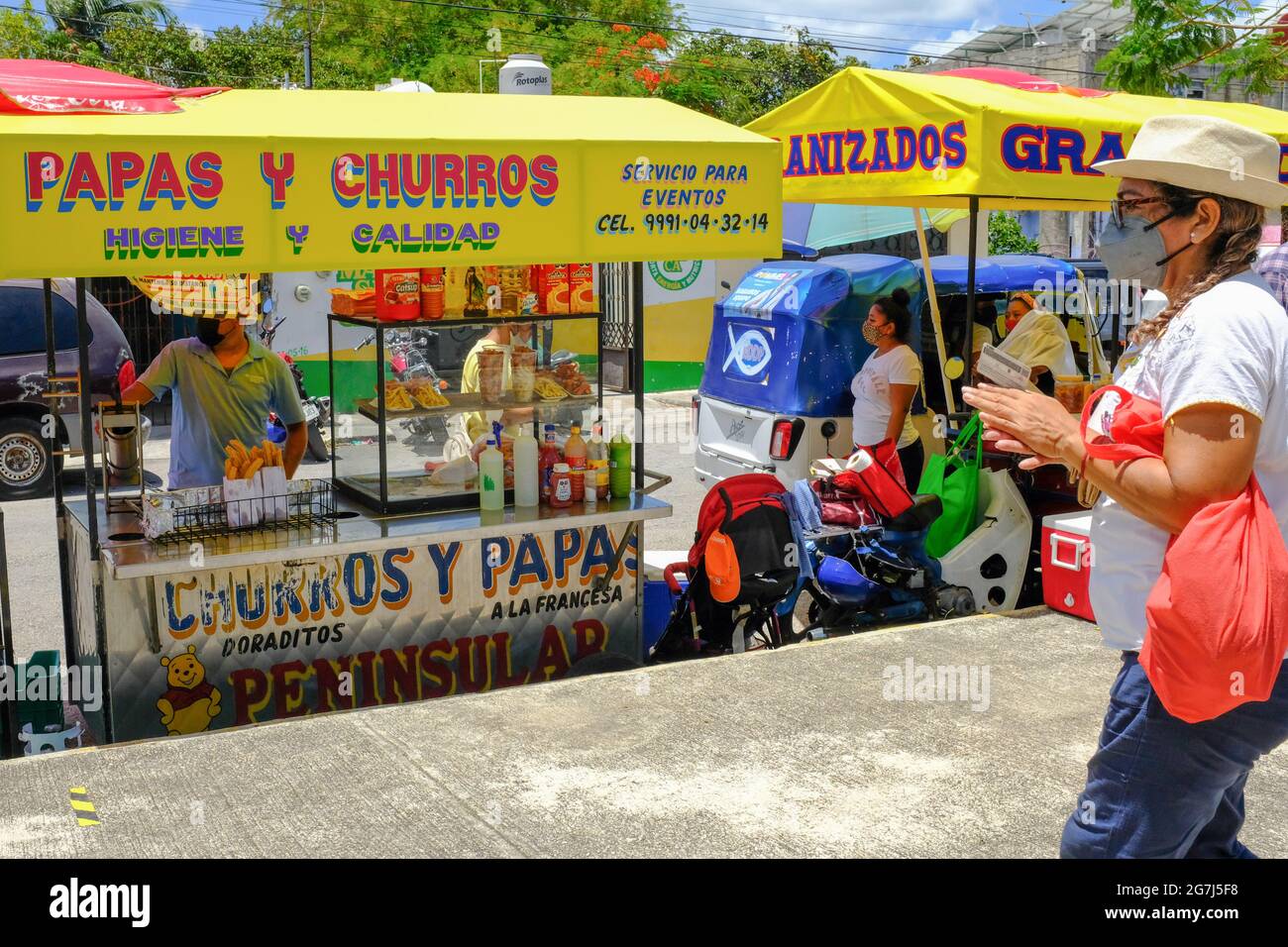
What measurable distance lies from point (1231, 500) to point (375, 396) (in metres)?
4.16

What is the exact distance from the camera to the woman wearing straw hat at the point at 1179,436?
2.40m

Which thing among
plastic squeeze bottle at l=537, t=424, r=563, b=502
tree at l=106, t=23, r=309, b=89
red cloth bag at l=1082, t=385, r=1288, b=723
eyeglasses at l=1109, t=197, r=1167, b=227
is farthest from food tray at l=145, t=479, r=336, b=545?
tree at l=106, t=23, r=309, b=89

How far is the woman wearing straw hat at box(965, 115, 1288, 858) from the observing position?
7.88 ft

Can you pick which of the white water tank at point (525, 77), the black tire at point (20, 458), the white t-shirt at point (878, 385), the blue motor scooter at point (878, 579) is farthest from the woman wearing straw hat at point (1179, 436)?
the black tire at point (20, 458)

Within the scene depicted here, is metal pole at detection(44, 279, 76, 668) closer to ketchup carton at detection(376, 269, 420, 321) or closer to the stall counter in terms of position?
the stall counter

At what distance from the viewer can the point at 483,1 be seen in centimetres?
3167

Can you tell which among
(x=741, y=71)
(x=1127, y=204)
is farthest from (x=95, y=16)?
(x=1127, y=204)

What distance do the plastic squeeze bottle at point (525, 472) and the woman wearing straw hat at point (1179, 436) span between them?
350cm

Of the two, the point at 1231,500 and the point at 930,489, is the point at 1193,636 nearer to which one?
the point at 1231,500

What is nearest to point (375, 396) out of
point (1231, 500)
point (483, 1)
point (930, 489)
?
point (930, 489)

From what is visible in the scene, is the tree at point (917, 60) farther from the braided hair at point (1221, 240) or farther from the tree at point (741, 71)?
the braided hair at point (1221, 240)

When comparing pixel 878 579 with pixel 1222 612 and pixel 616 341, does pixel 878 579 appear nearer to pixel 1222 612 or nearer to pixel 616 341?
pixel 616 341

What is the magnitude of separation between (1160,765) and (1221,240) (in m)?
1.06

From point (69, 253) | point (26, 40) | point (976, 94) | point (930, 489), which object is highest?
point (26, 40)
